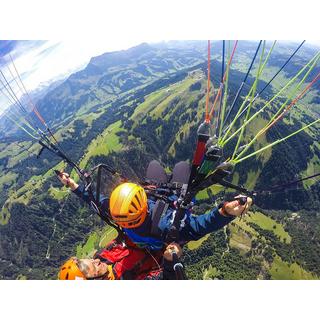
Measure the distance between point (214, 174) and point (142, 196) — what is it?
4.98ft

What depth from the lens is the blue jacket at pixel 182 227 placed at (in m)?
5.07

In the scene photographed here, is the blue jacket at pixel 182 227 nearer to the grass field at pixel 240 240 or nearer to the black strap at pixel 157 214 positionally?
the black strap at pixel 157 214

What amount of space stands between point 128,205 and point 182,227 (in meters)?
0.95

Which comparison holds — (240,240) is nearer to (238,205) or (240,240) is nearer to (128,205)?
(128,205)

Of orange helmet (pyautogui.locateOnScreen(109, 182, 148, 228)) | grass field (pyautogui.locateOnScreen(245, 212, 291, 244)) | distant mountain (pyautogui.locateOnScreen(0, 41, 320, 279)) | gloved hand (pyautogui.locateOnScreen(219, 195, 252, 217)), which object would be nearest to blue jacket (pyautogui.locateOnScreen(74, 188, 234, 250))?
gloved hand (pyautogui.locateOnScreen(219, 195, 252, 217))

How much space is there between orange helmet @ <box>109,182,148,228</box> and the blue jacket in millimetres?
442

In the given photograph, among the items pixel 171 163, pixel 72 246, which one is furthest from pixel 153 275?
pixel 171 163

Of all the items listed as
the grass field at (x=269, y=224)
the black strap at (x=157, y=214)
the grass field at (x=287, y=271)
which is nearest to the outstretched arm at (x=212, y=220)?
the black strap at (x=157, y=214)

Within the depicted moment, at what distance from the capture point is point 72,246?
144 metres

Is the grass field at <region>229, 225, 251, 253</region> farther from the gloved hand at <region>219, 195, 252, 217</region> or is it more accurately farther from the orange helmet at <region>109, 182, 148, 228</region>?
the gloved hand at <region>219, 195, 252, 217</region>

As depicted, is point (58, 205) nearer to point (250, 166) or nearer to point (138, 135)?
point (138, 135)

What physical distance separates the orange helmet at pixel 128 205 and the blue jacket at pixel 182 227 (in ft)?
1.45

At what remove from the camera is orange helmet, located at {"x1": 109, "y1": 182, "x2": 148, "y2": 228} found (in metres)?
5.30

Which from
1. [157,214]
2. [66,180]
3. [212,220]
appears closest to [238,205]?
[212,220]
